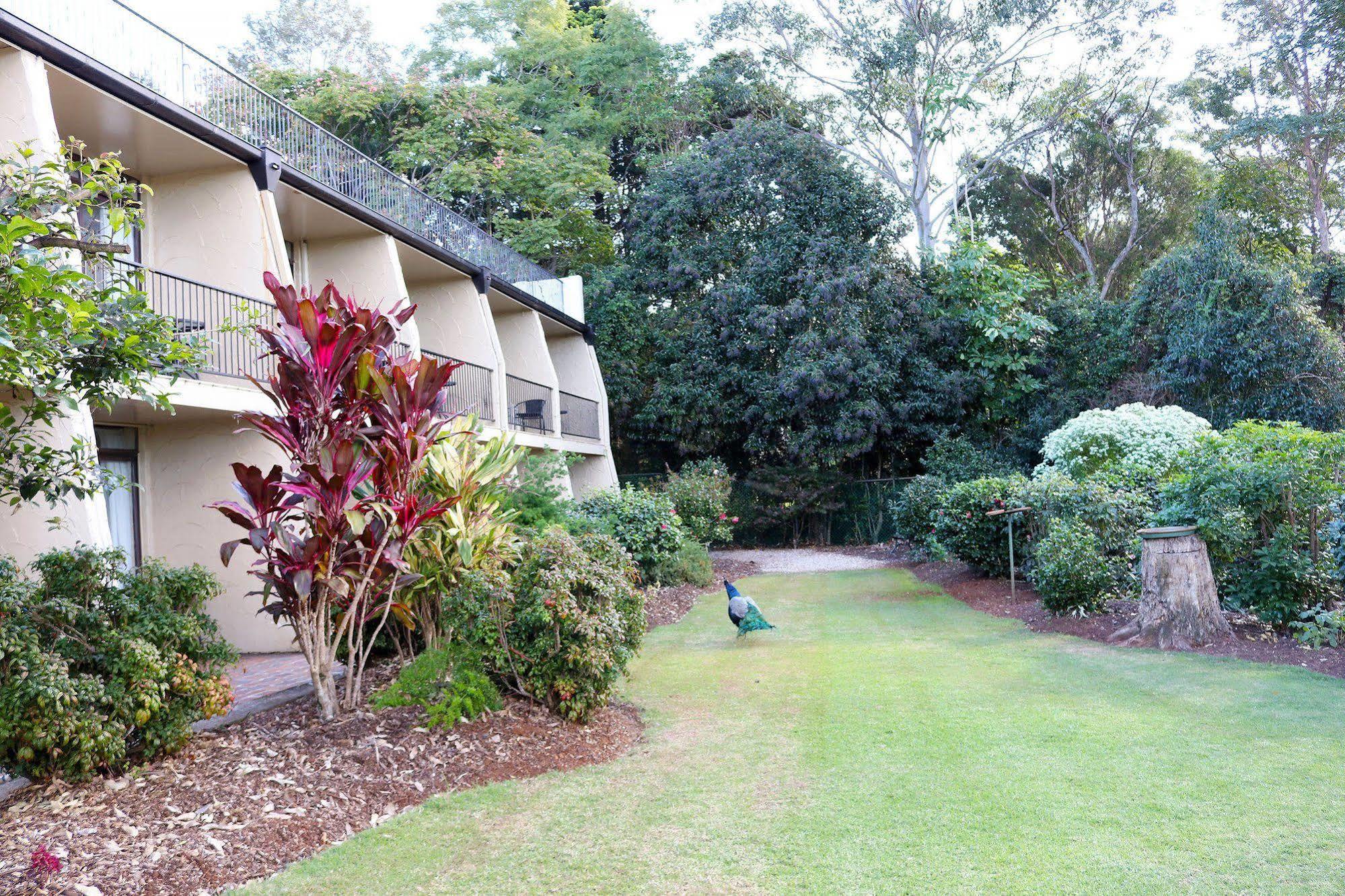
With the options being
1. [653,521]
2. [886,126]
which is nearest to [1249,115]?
[886,126]

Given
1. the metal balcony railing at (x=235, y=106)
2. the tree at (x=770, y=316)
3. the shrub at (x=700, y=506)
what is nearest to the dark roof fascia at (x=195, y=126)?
the metal balcony railing at (x=235, y=106)

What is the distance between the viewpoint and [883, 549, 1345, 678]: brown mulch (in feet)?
23.9

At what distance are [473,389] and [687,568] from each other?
4.48 m

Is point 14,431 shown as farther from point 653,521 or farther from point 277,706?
point 653,521

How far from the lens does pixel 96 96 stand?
8.43 metres

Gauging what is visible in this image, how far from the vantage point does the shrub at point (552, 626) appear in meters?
5.74

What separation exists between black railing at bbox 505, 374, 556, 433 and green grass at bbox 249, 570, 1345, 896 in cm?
990

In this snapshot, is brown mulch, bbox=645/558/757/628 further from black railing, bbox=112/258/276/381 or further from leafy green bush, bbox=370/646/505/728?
black railing, bbox=112/258/276/381

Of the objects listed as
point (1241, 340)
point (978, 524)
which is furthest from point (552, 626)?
point (1241, 340)

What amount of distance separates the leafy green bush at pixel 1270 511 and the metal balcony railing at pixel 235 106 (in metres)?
10.4

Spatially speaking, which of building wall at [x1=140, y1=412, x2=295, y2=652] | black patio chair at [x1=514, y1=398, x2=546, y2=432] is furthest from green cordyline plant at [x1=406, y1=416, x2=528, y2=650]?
black patio chair at [x1=514, y1=398, x2=546, y2=432]

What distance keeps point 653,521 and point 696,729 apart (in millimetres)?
7822

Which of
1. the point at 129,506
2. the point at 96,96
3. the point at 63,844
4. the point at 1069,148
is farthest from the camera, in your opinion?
the point at 1069,148

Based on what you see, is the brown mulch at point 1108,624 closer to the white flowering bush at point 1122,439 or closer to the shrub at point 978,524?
the shrub at point 978,524
